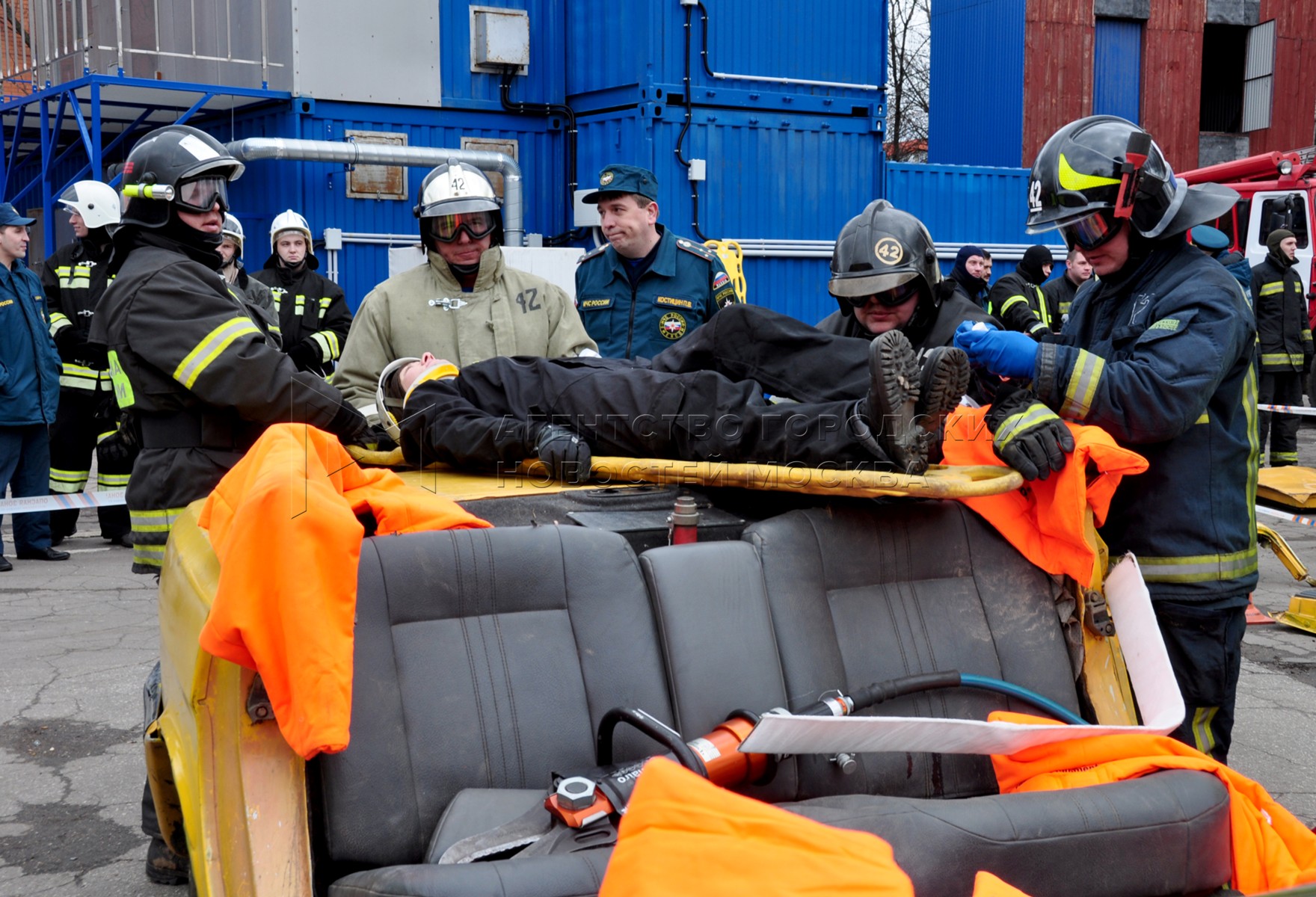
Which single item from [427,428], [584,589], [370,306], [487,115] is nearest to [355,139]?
[487,115]

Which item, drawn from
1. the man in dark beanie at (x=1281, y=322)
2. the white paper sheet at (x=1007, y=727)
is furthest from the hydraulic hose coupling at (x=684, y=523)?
the man in dark beanie at (x=1281, y=322)

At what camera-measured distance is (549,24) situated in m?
11.9

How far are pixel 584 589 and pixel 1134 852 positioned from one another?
115 centimetres

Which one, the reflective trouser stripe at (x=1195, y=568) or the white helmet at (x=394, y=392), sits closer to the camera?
the reflective trouser stripe at (x=1195, y=568)

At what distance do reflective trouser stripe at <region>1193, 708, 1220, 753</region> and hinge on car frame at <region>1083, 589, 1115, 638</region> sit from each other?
1.41ft

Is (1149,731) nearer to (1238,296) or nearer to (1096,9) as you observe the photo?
(1238,296)

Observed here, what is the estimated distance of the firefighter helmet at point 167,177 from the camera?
3.32m

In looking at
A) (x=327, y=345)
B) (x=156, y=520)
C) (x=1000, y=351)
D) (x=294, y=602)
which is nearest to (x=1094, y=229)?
(x=1000, y=351)

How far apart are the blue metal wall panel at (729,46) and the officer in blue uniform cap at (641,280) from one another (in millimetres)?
6371

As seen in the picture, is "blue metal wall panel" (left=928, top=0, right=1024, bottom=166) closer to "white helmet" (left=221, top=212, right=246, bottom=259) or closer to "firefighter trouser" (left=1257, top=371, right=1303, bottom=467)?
"firefighter trouser" (left=1257, top=371, right=1303, bottom=467)

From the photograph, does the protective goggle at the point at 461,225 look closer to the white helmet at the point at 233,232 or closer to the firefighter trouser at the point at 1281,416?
the white helmet at the point at 233,232

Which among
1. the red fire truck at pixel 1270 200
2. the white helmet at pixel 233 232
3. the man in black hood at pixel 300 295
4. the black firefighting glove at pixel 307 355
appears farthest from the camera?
the red fire truck at pixel 1270 200

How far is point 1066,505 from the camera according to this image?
2.62 metres

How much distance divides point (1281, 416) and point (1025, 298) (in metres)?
2.71
